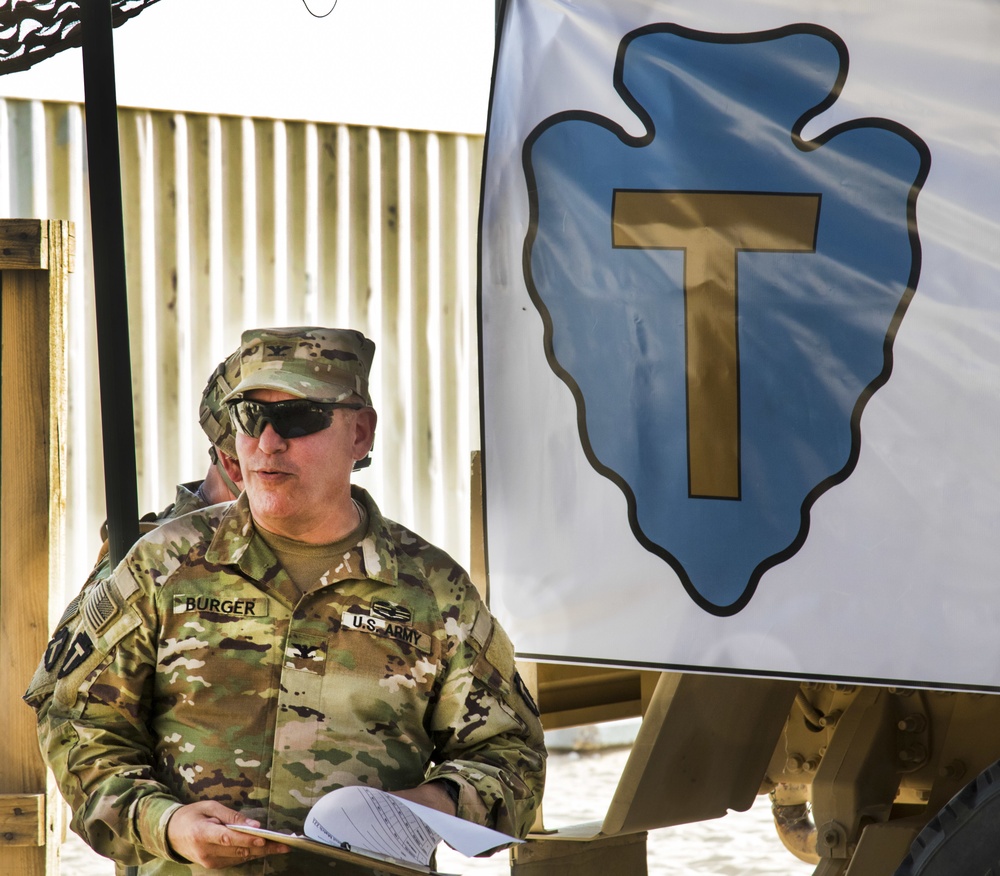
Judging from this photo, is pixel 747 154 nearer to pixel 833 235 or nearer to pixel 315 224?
pixel 833 235

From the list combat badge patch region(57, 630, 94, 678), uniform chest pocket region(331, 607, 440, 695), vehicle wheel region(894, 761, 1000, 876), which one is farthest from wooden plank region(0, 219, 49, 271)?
vehicle wheel region(894, 761, 1000, 876)

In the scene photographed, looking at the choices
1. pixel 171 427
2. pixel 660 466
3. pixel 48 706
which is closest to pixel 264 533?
pixel 48 706

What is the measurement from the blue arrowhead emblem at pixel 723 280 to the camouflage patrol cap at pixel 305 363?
617 millimetres

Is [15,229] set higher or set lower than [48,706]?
higher

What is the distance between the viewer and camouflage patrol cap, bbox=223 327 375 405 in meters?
1.99

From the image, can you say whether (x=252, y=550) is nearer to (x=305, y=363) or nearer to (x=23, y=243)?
(x=305, y=363)

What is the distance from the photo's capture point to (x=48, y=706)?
2014 millimetres

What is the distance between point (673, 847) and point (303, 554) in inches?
167

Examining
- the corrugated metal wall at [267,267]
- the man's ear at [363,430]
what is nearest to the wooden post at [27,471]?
the man's ear at [363,430]

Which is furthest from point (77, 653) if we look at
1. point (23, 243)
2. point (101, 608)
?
point (23, 243)

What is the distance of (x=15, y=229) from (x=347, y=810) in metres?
1.68

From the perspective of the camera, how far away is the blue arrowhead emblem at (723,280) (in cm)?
235

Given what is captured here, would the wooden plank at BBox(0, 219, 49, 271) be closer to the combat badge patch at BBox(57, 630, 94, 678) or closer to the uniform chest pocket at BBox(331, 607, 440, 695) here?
the combat badge patch at BBox(57, 630, 94, 678)

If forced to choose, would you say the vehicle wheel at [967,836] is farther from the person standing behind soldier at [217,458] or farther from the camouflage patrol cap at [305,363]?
the person standing behind soldier at [217,458]
